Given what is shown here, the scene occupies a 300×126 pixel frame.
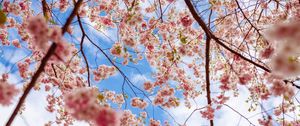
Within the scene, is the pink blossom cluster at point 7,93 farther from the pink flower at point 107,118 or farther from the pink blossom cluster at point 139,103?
the pink blossom cluster at point 139,103

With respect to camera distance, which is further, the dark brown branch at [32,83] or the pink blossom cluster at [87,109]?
the pink blossom cluster at [87,109]

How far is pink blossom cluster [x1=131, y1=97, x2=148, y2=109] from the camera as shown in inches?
342

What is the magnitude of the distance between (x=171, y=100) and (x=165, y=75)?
101 cm

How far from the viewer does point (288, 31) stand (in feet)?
6.55

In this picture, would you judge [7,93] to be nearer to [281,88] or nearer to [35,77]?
[35,77]

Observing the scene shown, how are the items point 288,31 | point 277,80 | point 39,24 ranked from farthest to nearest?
point 277,80 < point 39,24 < point 288,31

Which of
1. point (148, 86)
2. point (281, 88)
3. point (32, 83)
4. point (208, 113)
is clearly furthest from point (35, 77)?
point (148, 86)

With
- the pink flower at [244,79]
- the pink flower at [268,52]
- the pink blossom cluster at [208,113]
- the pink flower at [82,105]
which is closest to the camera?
the pink flower at [82,105]

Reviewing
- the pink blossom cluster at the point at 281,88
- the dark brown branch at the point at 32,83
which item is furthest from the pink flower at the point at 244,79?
the dark brown branch at the point at 32,83

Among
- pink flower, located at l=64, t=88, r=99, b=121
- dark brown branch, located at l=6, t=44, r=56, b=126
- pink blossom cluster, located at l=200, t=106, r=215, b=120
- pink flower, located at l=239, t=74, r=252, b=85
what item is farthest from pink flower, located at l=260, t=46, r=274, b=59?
dark brown branch, located at l=6, t=44, r=56, b=126

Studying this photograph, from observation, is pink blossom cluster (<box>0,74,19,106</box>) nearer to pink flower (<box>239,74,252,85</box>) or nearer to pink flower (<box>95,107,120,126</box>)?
pink flower (<box>95,107,120,126</box>)

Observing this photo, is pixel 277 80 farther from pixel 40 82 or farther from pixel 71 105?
pixel 40 82

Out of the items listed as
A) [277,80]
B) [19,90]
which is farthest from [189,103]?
[19,90]

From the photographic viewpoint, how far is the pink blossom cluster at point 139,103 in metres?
8.69
